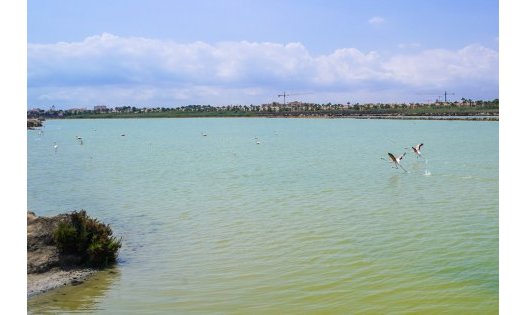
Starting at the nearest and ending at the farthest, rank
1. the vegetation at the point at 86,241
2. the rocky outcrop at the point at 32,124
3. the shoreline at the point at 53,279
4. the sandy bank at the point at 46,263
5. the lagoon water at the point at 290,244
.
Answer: the lagoon water at the point at 290,244, the shoreline at the point at 53,279, the sandy bank at the point at 46,263, the vegetation at the point at 86,241, the rocky outcrop at the point at 32,124

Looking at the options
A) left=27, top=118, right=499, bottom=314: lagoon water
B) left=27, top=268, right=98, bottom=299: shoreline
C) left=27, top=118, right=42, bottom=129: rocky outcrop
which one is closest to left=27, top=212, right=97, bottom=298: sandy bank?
left=27, top=268, right=98, bottom=299: shoreline

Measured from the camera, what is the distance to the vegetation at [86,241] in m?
9.62

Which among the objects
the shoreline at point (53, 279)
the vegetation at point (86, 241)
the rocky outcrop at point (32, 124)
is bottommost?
the shoreline at point (53, 279)

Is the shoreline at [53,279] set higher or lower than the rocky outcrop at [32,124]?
lower

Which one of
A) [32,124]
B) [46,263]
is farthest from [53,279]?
[32,124]

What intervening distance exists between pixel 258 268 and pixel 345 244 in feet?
7.93

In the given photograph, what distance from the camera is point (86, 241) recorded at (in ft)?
32.3

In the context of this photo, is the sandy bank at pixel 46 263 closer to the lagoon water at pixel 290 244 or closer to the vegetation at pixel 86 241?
the vegetation at pixel 86 241

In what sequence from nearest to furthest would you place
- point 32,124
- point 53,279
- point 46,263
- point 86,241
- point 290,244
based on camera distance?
point 53,279 < point 46,263 < point 86,241 < point 290,244 < point 32,124

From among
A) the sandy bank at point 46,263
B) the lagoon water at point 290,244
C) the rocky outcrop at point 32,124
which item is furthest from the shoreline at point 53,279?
the rocky outcrop at point 32,124

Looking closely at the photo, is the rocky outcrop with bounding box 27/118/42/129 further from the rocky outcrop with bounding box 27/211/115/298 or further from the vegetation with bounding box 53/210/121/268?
the vegetation with bounding box 53/210/121/268

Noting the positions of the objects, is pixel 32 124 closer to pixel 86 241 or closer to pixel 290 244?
pixel 290 244

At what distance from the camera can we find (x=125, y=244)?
11.7m
